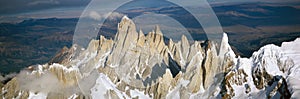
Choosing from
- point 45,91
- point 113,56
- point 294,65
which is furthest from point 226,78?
point 45,91

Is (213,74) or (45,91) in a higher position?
(213,74)

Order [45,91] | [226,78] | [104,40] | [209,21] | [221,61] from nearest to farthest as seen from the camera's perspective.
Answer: [209,21], [226,78], [221,61], [45,91], [104,40]

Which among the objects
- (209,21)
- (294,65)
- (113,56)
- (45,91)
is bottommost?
(45,91)

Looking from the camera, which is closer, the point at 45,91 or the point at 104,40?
the point at 45,91

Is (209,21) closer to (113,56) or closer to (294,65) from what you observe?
(294,65)

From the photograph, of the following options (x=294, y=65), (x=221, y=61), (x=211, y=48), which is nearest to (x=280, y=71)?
(x=294, y=65)

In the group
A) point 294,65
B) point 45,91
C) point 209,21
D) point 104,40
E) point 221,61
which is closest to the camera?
point 294,65
